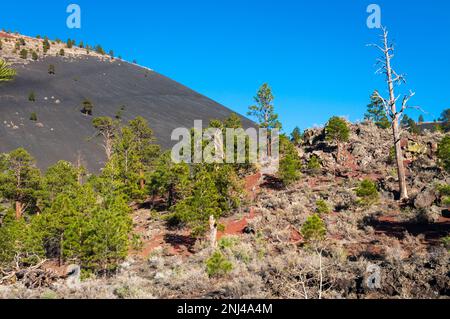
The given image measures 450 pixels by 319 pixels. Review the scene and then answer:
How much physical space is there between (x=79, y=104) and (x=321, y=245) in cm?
9373

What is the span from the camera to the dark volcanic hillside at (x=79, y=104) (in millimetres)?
72688

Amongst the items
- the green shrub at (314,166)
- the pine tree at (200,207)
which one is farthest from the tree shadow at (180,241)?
the green shrub at (314,166)

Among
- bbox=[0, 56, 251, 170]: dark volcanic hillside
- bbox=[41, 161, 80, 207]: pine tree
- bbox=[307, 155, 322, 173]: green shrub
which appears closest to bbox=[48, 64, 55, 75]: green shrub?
bbox=[0, 56, 251, 170]: dark volcanic hillside

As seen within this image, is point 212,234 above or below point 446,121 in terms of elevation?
below

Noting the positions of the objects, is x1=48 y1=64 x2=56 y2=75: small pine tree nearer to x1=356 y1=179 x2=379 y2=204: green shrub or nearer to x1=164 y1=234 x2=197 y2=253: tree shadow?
x1=164 y1=234 x2=197 y2=253: tree shadow

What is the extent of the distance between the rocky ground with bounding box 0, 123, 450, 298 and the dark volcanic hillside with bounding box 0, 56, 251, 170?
42.6m

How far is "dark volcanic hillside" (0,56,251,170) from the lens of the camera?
7269 centimetres

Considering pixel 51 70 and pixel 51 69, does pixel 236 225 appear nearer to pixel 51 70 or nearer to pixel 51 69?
pixel 51 70

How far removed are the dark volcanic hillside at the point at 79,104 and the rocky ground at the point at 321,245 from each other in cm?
4258

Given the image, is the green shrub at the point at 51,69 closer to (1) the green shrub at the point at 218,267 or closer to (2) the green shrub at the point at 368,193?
(2) the green shrub at the point at 368,193

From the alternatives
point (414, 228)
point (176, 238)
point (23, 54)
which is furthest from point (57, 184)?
point (23, 54)

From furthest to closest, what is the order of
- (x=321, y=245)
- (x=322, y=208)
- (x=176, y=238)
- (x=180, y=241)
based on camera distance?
(x=176, y=238) < (x=180, y=241) < (x=322, y=208) < (x=321, y=245)

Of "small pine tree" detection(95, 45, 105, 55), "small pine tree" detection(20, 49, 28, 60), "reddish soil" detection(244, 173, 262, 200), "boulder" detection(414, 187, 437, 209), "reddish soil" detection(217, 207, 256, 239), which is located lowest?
"reddish soil" detection(217, 207, 256, 239)

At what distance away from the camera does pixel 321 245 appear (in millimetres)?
14484
